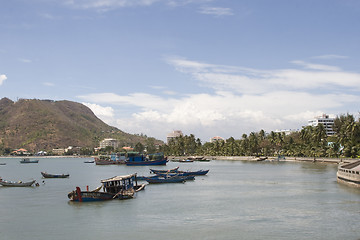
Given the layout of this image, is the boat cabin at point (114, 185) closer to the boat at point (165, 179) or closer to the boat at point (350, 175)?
the boat at point (165, 179)

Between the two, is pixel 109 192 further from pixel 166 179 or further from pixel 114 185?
pixel 166 179

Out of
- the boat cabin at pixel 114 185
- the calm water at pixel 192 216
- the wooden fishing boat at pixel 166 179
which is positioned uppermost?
the boat cabin at pixel 114 185

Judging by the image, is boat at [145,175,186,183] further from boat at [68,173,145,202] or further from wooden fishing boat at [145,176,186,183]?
boat at [68,173,145,202]

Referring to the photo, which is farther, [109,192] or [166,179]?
[166,179]

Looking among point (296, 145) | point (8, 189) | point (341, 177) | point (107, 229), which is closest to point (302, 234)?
point (107, 229)

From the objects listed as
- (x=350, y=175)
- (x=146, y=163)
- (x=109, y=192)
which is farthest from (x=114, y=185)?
(x=146, y=163)

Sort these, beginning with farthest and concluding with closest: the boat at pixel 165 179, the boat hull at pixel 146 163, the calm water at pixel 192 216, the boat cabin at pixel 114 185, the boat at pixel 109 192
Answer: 1. the boat hull at pixel 146 163
2. the boat at pixel 165 179
3. the boat cabin at pixel 114 185
4. the boat at pixel 109 192
5. the calm water at pixel 192 216

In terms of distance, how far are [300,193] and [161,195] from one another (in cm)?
2148

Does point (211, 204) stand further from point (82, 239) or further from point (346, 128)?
point (346, 128)

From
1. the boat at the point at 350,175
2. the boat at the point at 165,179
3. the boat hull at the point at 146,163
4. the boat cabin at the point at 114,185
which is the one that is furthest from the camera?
the boat hull at the point at 146,163

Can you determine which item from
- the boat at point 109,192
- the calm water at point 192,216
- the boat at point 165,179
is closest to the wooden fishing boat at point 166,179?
the boat at point 165,179

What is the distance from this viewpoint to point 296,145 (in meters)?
190

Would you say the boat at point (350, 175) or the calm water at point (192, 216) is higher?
the boat at point (350, 175)

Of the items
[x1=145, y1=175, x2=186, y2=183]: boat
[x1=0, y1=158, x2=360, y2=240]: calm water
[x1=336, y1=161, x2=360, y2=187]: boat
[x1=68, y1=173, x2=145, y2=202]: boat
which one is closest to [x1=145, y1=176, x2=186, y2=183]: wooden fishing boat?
[x1=145, y1=175, x2=186, y2=183]: boat
